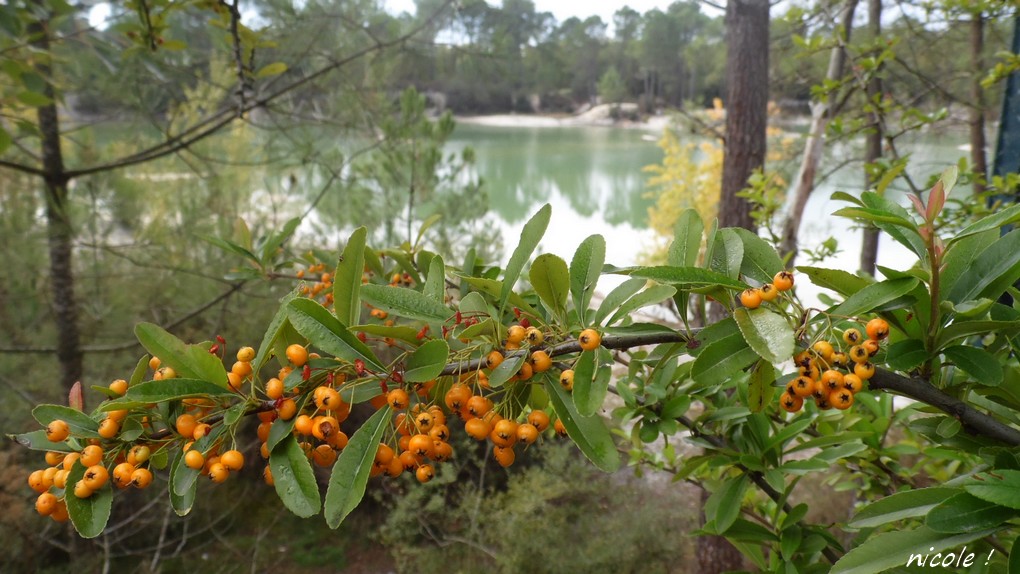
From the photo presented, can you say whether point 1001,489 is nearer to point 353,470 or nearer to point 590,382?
point 590,382

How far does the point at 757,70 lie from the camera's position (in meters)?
2.28

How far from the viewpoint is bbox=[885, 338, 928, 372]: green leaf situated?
0.47 meters

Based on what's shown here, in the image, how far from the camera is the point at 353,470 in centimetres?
46

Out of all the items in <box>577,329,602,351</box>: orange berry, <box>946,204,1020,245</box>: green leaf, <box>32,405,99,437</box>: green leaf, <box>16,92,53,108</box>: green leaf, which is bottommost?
<box>32,405,99,437</box>: green leaf

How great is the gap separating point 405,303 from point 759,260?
0.32 meters

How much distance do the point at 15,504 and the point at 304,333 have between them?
279 centimetres

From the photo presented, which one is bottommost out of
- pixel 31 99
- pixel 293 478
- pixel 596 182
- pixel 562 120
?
pixel 596 182

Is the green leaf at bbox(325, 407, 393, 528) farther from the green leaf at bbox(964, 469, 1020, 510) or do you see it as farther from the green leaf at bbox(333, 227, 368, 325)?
the green leaf at bbox(964, 469, 1020, 510)

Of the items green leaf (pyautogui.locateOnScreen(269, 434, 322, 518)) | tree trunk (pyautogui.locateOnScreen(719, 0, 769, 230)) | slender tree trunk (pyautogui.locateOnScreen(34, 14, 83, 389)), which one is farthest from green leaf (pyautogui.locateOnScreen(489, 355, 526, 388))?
slender tree trunk (pyautogui.locateOnScreen(34, 14, 83, 389))

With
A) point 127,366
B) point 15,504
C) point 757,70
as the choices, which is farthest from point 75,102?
point 757,70

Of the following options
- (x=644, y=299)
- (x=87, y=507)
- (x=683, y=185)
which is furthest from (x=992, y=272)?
(x=683, y=185)

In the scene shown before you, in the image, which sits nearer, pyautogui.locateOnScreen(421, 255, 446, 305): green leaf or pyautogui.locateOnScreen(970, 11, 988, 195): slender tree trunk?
pyautogui.locateOnScreen(421, 255, 446, 305): green leaf

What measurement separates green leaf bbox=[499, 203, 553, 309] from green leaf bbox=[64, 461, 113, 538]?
0.35 m

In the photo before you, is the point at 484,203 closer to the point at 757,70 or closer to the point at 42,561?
the point at 757,70
